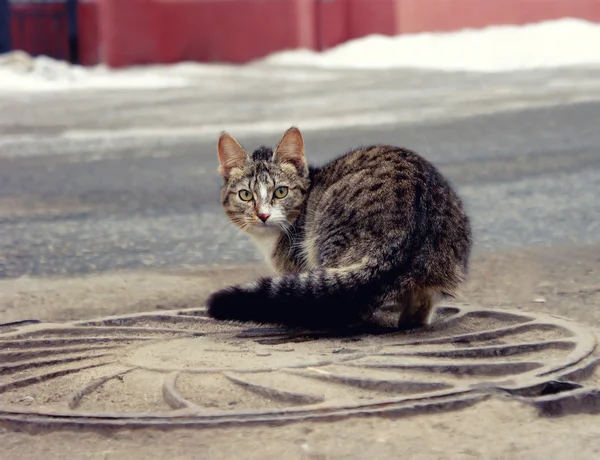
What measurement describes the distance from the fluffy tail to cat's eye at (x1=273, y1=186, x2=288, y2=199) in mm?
846

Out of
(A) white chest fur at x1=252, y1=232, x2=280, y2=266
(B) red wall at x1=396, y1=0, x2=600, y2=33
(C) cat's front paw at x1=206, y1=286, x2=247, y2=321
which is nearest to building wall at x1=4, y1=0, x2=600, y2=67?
(B) red wall at x1=396, y1=0, x2=600, y2=33

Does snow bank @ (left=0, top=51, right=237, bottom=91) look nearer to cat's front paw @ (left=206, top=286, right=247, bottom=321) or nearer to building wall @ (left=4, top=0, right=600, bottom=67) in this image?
building wall @ (left=4, top=0, right=600, bottom=67)

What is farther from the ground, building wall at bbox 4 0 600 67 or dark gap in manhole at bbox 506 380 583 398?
building wall at bbox 4 0 600 67

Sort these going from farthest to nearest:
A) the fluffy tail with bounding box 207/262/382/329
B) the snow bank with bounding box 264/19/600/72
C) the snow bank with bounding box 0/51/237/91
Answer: the snow bank with bounding box 264/19/600/72 < the snow bank with bounding box 0/51/237/91 < the fluffy tail with bounding box 207/262/382/329

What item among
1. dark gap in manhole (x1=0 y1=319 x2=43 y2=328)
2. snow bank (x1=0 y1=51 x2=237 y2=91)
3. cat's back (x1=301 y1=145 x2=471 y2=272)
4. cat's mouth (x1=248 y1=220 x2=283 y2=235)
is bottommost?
dark gap in manhole (x1=0 y1=319 x2=43 y2=328)

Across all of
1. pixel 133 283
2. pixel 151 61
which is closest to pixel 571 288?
pixel 133 283

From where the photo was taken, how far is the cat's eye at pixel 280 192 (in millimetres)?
4816

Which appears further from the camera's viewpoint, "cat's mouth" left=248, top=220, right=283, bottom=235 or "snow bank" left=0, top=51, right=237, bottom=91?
"snow bank" left=0, top=51, right=237, bottom=91

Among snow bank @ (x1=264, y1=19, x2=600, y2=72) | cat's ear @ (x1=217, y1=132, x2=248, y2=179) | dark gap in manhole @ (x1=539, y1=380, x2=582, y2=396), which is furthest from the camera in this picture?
snow bank @ (x1=264, y1=19, x2=600, y2=72)

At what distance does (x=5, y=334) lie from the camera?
4.35 metres

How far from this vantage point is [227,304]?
3955 mm

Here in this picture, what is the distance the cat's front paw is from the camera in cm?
396

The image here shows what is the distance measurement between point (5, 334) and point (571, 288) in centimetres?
261

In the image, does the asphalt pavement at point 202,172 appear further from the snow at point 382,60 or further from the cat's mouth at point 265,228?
the snow at point 382,60
